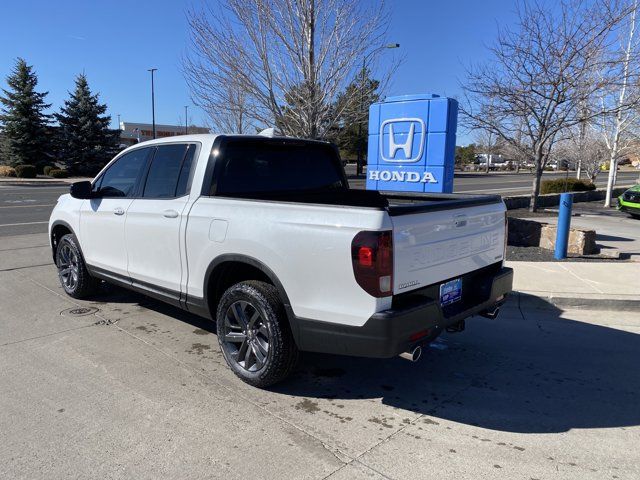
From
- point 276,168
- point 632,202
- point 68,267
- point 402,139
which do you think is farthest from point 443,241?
point 632,202

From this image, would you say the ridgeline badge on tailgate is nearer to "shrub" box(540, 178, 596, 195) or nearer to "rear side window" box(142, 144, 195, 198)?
"rear side window" box(142, 144, 195, 198)

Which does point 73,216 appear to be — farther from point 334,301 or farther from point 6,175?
point 6,175

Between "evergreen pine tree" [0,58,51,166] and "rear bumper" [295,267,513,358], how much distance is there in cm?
4253

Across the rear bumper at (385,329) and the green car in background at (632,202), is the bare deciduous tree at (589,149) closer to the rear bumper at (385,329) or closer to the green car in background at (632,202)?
the green car in background at (632,202)

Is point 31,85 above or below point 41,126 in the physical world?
above

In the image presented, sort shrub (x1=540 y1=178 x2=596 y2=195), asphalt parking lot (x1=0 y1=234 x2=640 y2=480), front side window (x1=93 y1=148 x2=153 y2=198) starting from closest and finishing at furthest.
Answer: asphalt parking lot (x1=0 y1=234 x2=640 y2=480)
front side window (x1=93 y1=148 x2=153 y2=198)
shrub (x1=540 y1=178 x2=596 y2=195)

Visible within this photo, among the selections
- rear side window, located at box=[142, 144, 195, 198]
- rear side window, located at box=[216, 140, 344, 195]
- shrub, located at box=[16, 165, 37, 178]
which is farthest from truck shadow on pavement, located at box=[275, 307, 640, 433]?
shrub, located at box=[16, 165, 37, 178]

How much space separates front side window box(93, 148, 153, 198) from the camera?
4.95 m

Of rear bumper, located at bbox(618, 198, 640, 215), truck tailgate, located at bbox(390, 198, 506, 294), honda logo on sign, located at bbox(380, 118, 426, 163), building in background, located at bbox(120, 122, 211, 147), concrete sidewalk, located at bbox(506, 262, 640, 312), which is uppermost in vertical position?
building in background, located at bbox(120, 122, 211, 147)

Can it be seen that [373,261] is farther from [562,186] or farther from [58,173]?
[58,173]

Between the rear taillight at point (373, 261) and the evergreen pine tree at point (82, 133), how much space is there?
41016 millimetres

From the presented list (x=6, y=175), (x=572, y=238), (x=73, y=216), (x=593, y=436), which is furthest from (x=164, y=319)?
(x=6, y=175)

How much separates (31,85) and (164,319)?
4200cm

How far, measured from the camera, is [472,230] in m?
3.78
